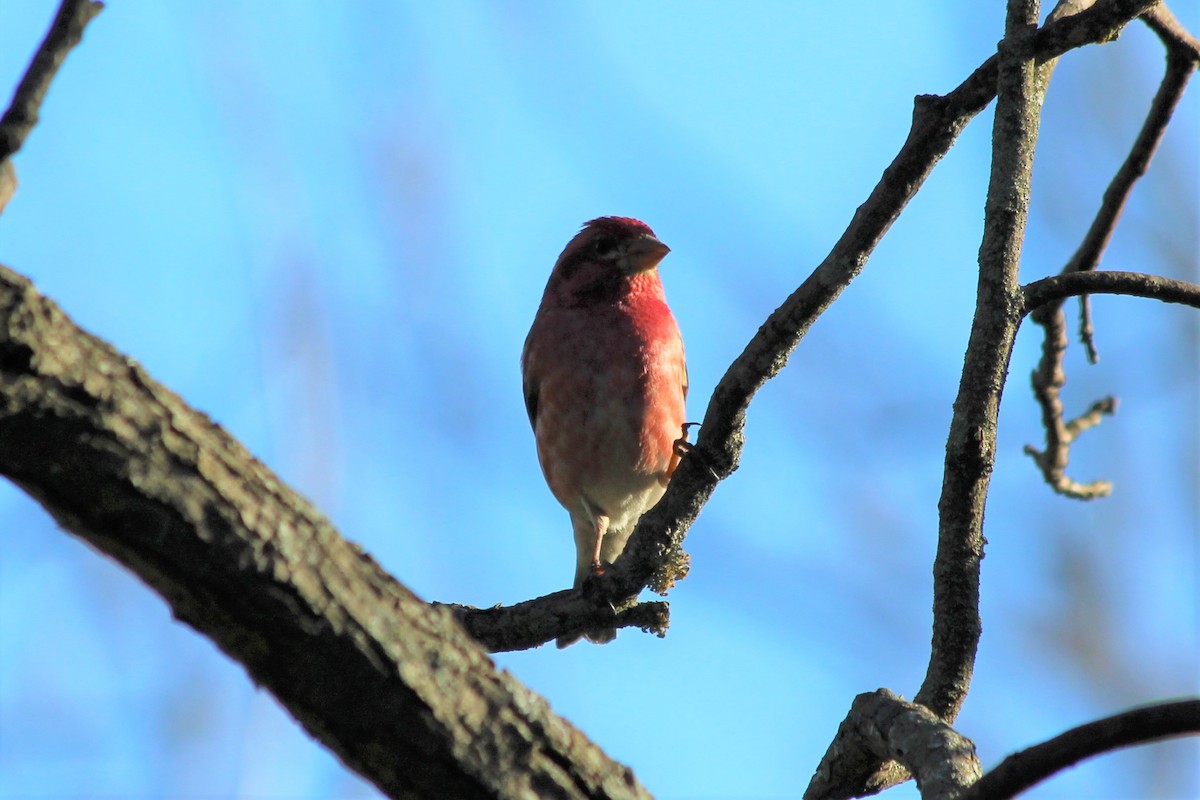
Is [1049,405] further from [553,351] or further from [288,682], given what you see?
[288,682]

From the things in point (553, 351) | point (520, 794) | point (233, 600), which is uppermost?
point (553, 351)

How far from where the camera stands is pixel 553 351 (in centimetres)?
862

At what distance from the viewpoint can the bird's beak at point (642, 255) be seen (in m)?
8.70

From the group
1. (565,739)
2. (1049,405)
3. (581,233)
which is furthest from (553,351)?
(565,739)

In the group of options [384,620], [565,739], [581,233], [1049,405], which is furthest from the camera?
[581,233]

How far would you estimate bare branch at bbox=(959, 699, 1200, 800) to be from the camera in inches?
108

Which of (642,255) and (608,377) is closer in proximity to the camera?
(608,377)

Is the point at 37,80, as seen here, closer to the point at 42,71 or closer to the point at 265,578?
the point at 42,71

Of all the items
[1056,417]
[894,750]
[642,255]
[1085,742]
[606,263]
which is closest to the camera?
[1085,742]

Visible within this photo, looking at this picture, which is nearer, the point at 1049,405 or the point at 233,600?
the point at 233,600

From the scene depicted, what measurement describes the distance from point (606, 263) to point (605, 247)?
154 millimetres

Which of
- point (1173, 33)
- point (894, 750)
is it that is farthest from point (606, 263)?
point (894, 750)

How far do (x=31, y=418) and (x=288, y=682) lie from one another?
77 cm

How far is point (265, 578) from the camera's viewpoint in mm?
2645
